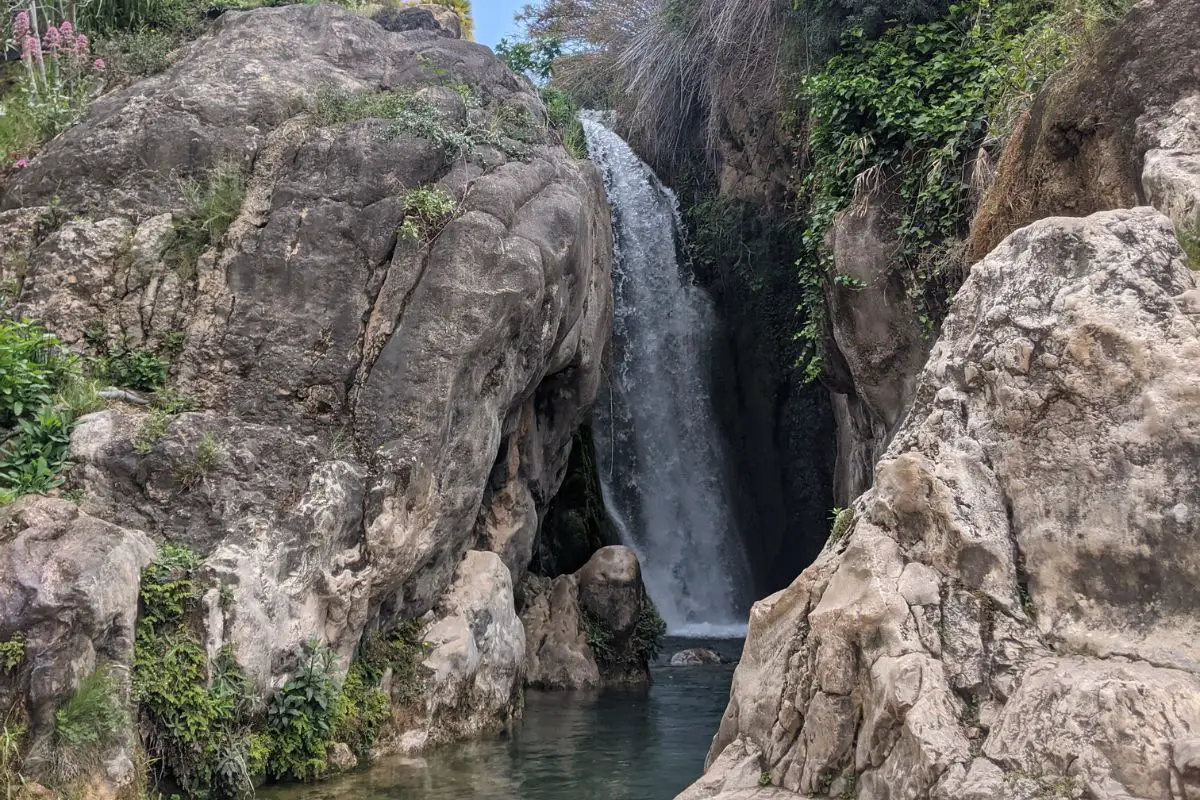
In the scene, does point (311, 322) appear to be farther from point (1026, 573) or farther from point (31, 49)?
point (1026, 573)

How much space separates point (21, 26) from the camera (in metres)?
12.2

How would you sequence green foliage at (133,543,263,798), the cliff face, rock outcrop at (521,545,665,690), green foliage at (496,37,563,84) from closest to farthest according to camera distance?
the cliff face, green foliage at (133,543,263,798), rock outcrop at (521,545,665,690), green foliage at (496,37,563,84)

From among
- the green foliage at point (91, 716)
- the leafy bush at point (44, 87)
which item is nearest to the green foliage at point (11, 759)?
the green foliage at point (91, 716)

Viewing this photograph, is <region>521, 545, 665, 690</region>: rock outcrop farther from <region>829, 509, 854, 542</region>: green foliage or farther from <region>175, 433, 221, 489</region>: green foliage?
<region>829, 509, 854, 542</region>: green foliage

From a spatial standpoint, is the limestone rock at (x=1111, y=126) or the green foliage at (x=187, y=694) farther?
the green foliage at (x=187, y=694)

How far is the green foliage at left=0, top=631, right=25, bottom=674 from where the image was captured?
6891 millimetres

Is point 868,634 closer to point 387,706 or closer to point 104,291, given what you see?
point 387,706

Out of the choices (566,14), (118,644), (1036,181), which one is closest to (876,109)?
(1036,181)

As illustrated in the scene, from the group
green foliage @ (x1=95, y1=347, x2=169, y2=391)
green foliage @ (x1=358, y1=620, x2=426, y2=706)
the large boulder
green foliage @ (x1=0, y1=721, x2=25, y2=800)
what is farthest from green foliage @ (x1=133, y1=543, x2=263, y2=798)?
the large boulder

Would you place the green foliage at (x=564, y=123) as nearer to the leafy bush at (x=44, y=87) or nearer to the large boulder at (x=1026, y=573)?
the leafy bush at (x=44, y=87)

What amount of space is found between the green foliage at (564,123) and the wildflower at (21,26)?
645 cm

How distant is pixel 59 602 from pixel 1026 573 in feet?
19.7

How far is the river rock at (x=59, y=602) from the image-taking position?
6984mm

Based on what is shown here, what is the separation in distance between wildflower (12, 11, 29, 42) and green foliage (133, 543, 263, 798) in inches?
284
